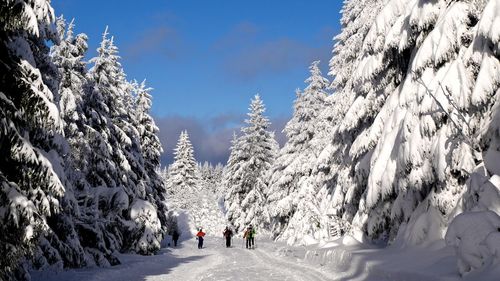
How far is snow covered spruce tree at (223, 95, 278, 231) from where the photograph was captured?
44438 millimetres

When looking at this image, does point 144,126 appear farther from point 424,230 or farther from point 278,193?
point 424,230

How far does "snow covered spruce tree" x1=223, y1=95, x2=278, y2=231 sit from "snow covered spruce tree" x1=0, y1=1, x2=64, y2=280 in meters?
35.0

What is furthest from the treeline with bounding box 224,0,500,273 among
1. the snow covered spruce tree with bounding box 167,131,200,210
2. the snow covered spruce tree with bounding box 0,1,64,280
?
the snow covered spruce tree with bounding box 167,131,200,210

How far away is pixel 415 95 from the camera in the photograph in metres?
13.5

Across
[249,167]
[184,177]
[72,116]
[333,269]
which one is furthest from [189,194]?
Answer: [333,269]

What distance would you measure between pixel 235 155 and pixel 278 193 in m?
12.7

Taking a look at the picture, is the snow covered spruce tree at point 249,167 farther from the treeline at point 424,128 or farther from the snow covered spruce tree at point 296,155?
the treeline at point 424,128

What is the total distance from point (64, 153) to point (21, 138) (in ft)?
11.7

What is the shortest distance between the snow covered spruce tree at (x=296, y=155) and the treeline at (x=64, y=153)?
9099 millimetres

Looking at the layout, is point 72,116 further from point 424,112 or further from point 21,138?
point 424,112

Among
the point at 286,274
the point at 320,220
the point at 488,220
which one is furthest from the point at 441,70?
the point at 320,220

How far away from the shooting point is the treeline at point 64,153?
351 inches

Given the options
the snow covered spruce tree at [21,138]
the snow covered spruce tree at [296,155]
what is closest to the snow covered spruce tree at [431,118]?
the snow covered spruce tree at [21,138]

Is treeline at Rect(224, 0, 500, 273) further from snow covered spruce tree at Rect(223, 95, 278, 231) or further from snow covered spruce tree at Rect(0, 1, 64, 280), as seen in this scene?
snow covered spruce tree at Rect(223, 95, 278, 231)
